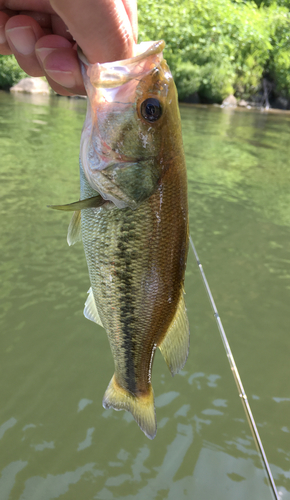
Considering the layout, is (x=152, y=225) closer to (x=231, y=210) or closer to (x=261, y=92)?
(x=231, y=210)

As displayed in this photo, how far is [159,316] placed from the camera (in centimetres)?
147

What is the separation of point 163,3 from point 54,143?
1978cm

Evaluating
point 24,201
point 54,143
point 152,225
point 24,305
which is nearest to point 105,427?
point 24,305

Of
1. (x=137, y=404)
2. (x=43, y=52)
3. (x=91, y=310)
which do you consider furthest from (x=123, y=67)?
(x=137, y=404)

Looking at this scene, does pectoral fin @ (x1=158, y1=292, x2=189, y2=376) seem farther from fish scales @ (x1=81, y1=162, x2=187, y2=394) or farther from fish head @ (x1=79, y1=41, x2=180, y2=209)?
fish head @ (x1=79, y1=41, x2=180, y2=209)

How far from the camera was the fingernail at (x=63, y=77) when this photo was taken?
1.33 meters

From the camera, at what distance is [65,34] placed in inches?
61.7

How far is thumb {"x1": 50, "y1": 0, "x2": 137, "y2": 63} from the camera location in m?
1.04

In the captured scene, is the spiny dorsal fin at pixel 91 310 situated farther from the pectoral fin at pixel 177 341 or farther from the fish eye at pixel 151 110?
the fish eye at pixel 151 110

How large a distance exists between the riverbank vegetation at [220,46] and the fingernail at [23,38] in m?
21.2

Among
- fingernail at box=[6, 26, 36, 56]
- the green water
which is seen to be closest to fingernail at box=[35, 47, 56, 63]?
fingernail at box=[6, 26, 36, 56]

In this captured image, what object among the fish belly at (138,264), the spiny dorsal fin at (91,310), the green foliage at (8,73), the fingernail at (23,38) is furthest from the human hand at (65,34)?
the green foliage at (8,73)

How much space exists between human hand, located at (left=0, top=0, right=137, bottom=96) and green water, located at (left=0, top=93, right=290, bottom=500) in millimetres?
2127

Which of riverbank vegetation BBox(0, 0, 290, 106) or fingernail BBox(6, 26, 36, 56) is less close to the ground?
riverbank vegetation BBox(0, 0, 290, 106)
